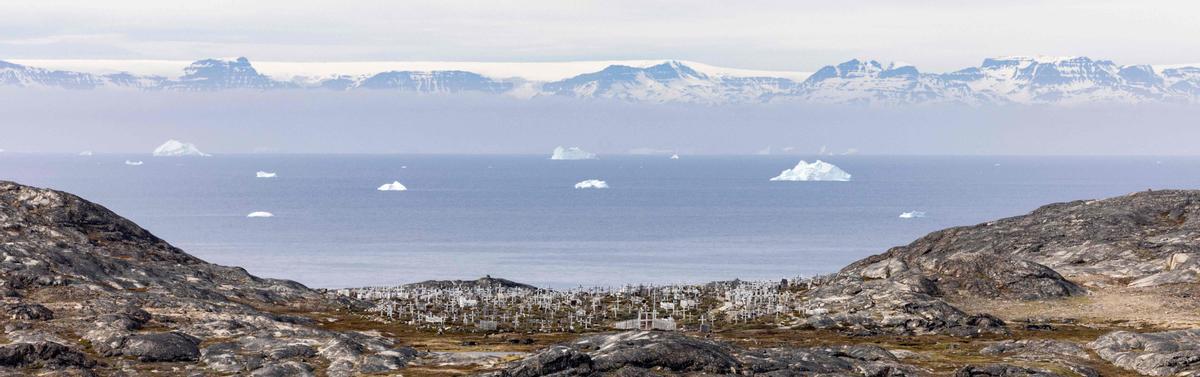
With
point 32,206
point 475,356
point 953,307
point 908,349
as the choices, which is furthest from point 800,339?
point 32,206

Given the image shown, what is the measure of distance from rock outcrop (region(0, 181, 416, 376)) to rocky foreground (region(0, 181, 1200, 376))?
27cm

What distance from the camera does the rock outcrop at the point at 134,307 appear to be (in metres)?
107

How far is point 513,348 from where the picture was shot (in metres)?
120

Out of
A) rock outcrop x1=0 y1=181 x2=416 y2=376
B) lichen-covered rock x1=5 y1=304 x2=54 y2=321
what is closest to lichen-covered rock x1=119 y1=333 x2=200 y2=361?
rock outcrop x1=0 y1=181 x2=416 y2=376

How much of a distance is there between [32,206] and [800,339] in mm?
84717

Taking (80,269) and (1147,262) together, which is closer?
(80,269)

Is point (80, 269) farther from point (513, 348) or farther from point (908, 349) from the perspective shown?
point (908, 349)

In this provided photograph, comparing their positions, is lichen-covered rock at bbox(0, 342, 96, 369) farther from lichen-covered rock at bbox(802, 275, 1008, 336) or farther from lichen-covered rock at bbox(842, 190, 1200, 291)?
lichen-covered rock at bbox(842, 190, 1200, 291)

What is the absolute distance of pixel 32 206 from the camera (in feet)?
519

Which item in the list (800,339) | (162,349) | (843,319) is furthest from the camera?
(843,319)

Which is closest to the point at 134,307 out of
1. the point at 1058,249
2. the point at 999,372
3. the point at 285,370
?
the point at 285,370

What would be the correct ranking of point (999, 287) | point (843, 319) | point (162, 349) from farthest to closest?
1. point (999, 287)
2. point (843, 319)
3. point (162, 349)

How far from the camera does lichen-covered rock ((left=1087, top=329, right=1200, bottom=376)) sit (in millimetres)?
106438

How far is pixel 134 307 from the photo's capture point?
427 ft
